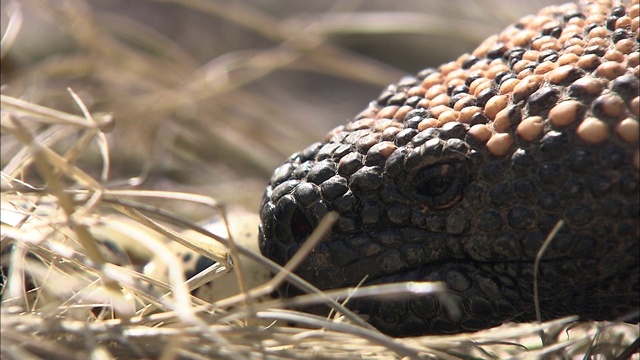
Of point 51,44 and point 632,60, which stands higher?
point 51,44

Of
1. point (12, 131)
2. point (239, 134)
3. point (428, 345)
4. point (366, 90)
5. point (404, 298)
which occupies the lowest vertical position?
point (428, 345)

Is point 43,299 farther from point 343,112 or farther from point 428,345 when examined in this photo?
point 343,112

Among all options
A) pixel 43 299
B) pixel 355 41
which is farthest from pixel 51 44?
pixel 43 299

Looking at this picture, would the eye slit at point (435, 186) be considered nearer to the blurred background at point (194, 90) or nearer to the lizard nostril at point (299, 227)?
the lizard nostril at point (299, 227)

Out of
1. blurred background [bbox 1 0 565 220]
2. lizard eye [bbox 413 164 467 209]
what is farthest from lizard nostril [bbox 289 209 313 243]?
blurred background [bbox 1 0 565 220]

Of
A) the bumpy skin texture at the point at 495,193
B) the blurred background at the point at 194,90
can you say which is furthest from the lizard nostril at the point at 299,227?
the blurred background at the point at 194,90

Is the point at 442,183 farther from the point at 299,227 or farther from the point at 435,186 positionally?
the point at 299,227

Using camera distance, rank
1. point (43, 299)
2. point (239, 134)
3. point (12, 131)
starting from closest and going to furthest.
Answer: point (12, 131), point (43, 299), point (239, 134)
